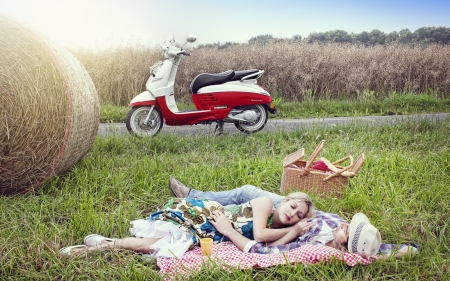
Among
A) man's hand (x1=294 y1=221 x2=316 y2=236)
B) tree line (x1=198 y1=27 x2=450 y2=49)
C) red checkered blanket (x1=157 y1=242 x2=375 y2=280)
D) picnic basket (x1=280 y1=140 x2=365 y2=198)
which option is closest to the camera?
red checkered blanket (x1=157 y1=242 x2=375 y2=280)

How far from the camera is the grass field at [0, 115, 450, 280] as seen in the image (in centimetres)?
268

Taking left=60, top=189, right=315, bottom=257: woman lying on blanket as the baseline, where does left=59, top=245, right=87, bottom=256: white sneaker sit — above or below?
below

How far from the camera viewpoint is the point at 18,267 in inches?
106

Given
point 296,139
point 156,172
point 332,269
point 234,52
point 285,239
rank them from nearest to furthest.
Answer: point 332,269
point 285,239
point 156,172
point 296,139
point 234,52

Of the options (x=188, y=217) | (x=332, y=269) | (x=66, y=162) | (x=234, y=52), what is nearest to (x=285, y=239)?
(x=332, y=269)

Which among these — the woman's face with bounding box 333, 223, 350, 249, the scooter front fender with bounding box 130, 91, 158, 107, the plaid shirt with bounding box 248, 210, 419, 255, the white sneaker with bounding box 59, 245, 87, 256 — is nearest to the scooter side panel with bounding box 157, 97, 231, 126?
the scooter front fender with bounding box 130, 91, 158, 107

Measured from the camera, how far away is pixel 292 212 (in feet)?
10.0

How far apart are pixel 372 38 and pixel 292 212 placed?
615 inches

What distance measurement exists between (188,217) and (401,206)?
5.41 feet

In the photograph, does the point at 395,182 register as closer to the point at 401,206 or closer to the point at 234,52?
the point at 401,206

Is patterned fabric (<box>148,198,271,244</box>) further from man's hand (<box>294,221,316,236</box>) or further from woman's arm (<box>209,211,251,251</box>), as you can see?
man's hand (<box>294,221,316,236</box>)

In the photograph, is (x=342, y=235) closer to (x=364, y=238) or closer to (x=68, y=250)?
(x=364, y=238)

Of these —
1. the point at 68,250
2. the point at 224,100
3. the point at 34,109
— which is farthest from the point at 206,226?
the point at 224,100

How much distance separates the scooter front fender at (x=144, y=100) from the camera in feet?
21.2
